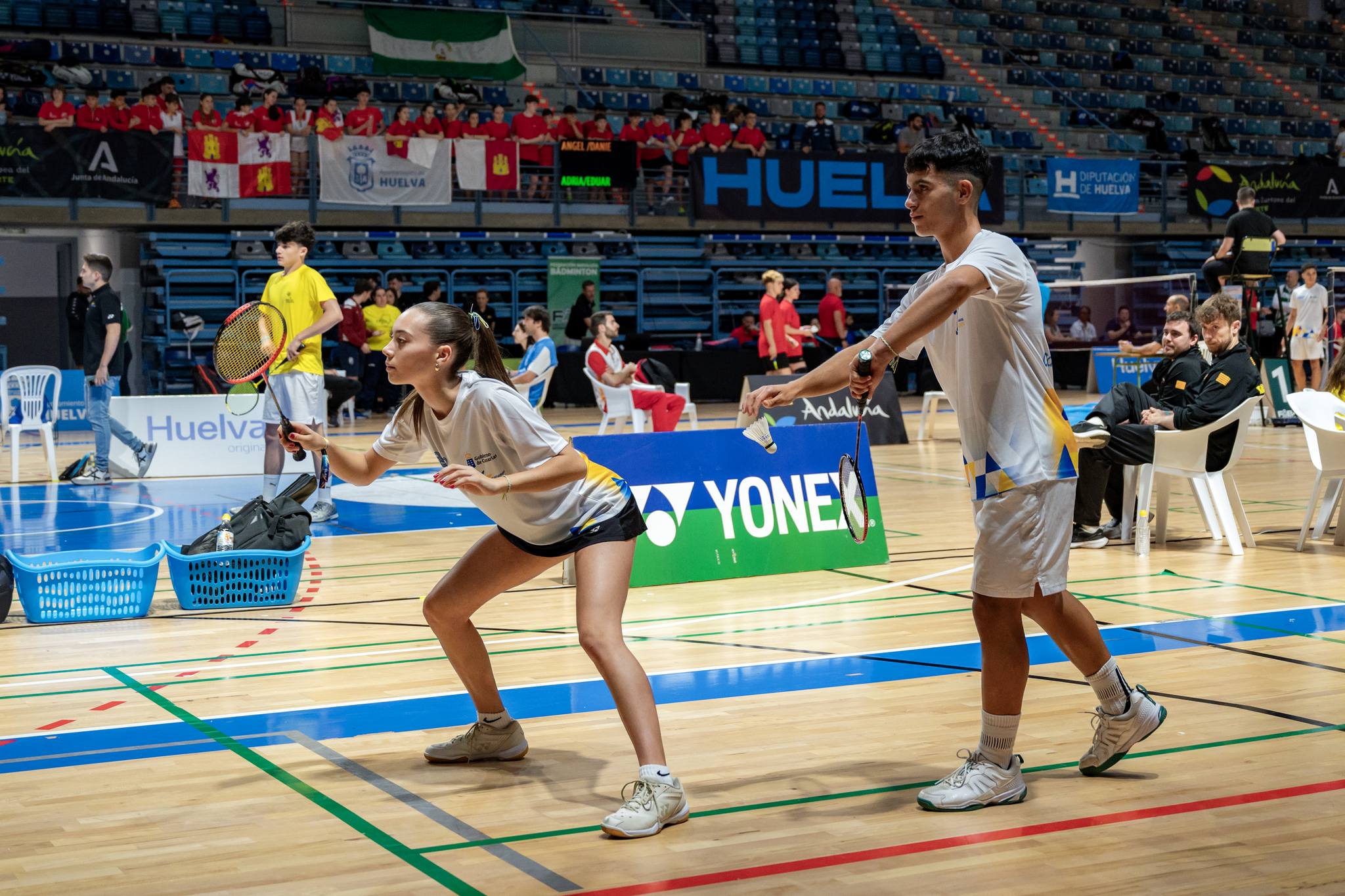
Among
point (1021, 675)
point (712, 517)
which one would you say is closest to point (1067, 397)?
point (712, 517)

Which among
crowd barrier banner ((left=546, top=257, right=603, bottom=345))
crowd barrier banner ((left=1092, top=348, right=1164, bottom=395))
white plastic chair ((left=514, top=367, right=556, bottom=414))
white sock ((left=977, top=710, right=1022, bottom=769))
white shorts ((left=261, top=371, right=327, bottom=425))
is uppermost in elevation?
crowd barrier banner ((left=546, top=257, right=603, bottom=345))

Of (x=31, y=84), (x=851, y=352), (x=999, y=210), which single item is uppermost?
(x=31, y=84)

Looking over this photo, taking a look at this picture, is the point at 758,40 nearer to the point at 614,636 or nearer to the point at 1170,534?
the point at 1170,534

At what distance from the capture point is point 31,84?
63.4ft

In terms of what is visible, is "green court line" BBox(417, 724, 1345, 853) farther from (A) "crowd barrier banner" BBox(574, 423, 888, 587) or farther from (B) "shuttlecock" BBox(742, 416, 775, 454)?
(A) "crowd barrier banner" BBox(574, 423, 888, 587)

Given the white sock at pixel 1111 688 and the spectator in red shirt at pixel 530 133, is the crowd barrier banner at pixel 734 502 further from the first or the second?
the spectator in red shirt at pixel 530 133

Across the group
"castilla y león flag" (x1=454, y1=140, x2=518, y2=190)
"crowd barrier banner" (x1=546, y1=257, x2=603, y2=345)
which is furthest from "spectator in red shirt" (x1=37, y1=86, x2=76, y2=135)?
"crowd barrier banner" (x1=546, y1=257, x2=603, y2=345)

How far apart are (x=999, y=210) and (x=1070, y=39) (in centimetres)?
939

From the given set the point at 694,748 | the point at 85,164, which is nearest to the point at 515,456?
the point at 694,748

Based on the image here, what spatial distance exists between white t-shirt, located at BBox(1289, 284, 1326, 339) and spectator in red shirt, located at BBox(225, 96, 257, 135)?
538 inches

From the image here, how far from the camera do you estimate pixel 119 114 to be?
18297mm

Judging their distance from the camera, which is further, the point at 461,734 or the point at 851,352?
the point at 461,734

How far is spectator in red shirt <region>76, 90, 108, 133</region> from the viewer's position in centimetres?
1802

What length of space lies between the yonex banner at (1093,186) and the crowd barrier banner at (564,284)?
796 cm
